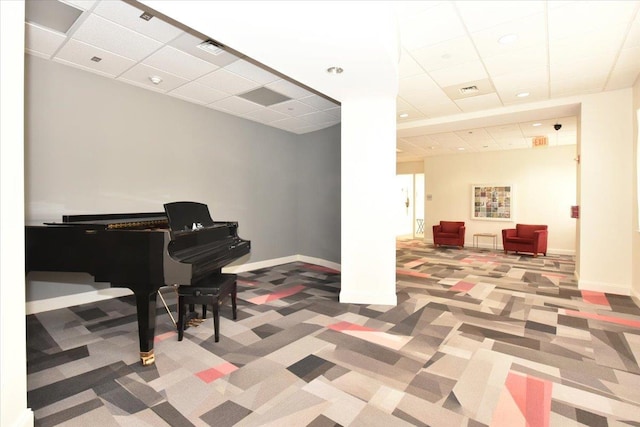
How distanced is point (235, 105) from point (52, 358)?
4.15 meters

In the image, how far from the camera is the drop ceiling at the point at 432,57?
2.90 m

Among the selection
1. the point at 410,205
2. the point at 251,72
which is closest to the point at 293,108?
the point at 251,72

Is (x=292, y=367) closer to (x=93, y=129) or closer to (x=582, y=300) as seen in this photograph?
(x=93, y=129)

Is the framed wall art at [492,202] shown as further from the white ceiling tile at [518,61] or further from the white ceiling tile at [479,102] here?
the white ceiling tile at [518,61]

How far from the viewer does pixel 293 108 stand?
5.53m

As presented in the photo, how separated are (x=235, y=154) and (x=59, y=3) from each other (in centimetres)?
337

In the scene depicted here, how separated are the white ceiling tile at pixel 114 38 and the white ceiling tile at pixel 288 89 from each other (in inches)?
59.7

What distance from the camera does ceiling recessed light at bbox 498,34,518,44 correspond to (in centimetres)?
329

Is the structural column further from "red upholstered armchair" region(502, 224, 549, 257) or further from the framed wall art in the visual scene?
the framed wall art

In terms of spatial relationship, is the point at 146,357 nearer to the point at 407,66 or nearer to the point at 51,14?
the point at 51,14

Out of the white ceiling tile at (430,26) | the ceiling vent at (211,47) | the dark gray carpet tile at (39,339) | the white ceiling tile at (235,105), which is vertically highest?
the white ceiling tile at (430,26)

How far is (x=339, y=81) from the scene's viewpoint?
3.53 meters

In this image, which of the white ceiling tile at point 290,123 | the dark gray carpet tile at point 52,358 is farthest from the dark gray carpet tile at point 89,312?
the white ceiling tile at point 290,123

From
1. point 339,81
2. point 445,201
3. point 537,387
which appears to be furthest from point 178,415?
point 445,201
